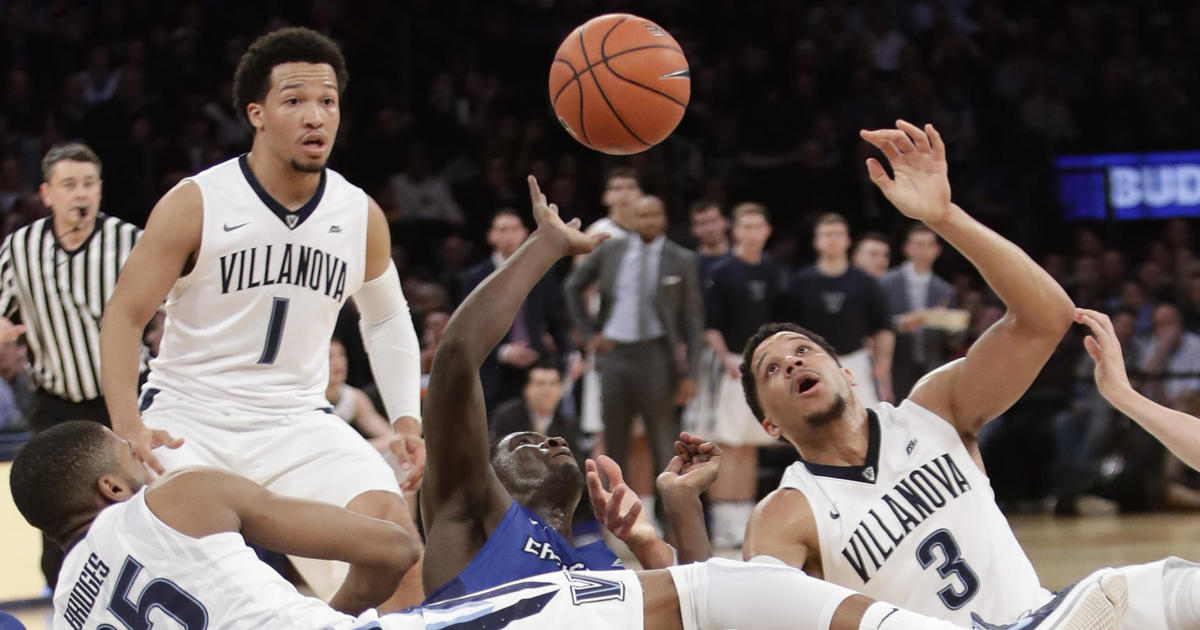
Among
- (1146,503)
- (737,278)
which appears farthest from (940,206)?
(1146,503)

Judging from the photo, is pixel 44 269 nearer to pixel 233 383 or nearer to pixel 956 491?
pixel 233 383

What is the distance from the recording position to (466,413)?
332cm

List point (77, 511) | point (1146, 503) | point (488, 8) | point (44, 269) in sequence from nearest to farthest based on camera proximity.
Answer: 1. point (77, 511)
2. point (44, 269)
3. point (1146, 503)
4. point (488, 8)

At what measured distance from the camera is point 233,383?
4051 millimetres

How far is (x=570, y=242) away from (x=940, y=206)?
92 cm

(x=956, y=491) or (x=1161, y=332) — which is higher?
(x=956, y=491)

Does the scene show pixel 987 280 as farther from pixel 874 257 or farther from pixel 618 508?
pixel 874 257

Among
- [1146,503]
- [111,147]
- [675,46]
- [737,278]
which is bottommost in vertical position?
[1146,503]

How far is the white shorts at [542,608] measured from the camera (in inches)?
117

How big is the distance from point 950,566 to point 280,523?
64.0 inches

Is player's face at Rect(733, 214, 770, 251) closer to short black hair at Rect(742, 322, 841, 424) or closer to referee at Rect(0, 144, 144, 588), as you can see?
referee at Rect(0, 144, 144, 588)

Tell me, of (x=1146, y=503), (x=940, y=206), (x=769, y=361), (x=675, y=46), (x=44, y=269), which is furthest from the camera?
(x=1146, y=503)

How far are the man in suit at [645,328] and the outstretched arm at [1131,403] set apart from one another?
4.41 meters

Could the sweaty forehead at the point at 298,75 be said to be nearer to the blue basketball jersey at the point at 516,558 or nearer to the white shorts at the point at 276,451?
the white shorts at the point at 276,451
